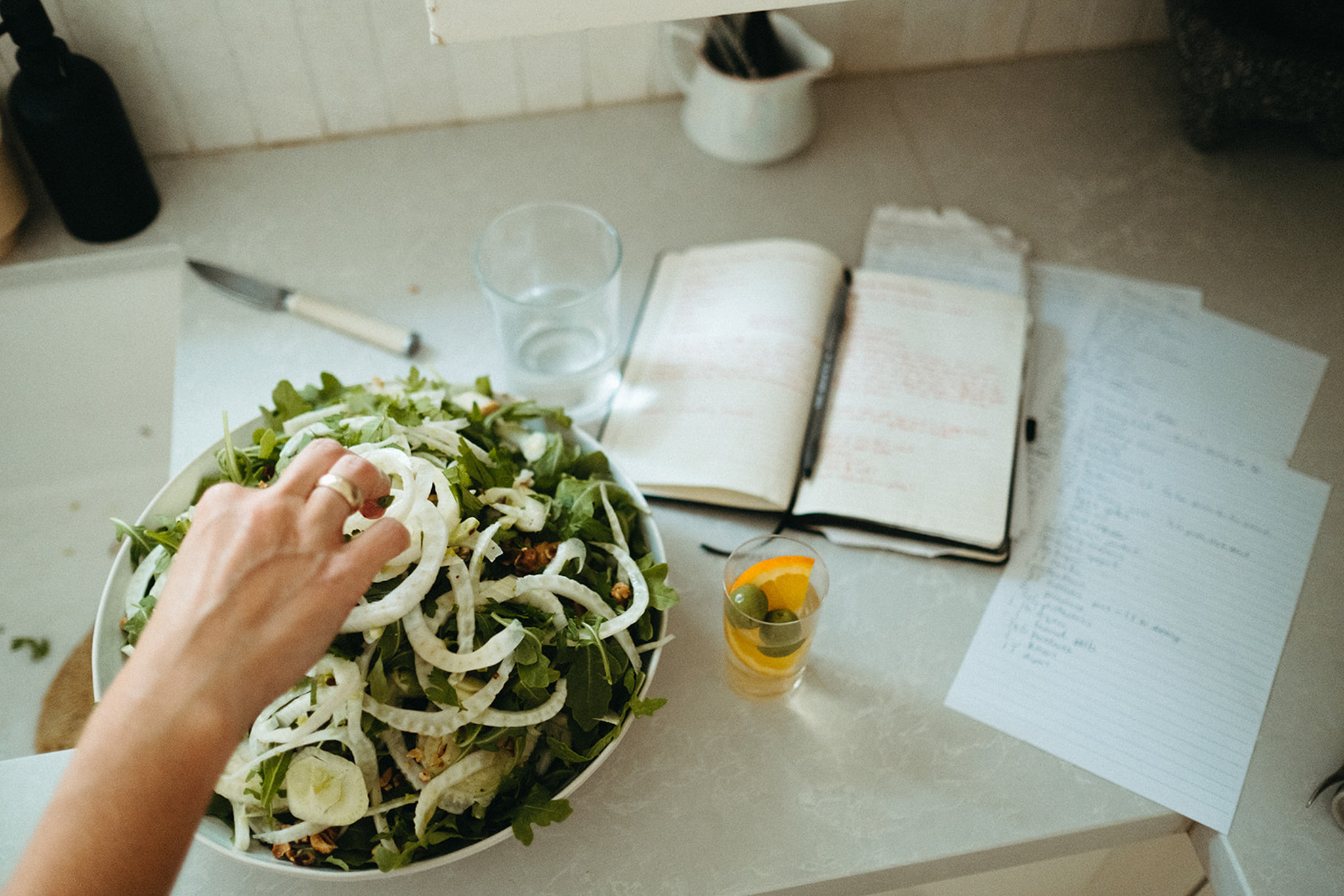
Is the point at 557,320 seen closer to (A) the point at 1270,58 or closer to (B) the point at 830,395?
(B) the point at 830,395

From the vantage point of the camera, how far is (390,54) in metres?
1.13

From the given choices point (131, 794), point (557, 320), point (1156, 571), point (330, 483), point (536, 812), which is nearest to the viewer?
point (131, 794)

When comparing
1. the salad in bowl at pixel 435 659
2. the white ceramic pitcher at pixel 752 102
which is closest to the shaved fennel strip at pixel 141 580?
the salad in bowl at pixel 435 659

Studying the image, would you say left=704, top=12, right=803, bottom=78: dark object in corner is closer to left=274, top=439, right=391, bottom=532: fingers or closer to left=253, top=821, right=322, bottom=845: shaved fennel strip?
left=274, top=439, right=391, bottom=532: fingers

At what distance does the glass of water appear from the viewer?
950mm

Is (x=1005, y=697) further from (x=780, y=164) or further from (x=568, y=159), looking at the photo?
(x=568, y=159)

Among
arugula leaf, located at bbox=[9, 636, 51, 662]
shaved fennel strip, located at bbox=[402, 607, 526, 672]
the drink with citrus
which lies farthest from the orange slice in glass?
arugula leaf, located at bbox=[9, 636, 51, 662]

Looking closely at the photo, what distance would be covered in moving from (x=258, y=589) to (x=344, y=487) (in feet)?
0.26

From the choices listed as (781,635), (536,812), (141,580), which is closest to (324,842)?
(536,812)

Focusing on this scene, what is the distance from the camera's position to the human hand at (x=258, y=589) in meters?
0.47

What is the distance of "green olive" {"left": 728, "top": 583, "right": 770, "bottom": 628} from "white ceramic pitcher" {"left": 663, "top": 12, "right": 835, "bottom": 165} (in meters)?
0.63

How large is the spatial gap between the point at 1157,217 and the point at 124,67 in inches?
48.8

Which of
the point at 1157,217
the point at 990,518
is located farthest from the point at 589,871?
the point at 1157,217

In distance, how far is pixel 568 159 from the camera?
3.93ft
